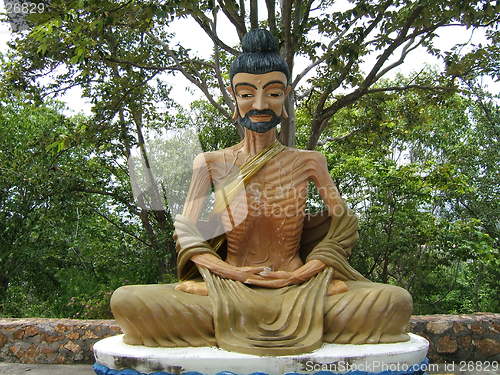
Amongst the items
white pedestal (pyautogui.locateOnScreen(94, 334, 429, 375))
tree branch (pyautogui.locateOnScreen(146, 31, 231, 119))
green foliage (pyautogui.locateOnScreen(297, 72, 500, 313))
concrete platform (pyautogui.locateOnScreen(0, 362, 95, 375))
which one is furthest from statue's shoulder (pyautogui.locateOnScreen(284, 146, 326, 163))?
green foliage (pyautogui.locateOnScreen(297, 72, 500, 313))

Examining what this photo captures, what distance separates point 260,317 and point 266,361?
1.16 feet

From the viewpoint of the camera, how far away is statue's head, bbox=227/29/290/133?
3.55 meters

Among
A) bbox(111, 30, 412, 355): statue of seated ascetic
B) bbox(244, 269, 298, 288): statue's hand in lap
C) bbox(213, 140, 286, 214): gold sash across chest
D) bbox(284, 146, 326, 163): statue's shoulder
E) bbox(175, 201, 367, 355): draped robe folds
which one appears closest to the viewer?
bbox(175, 201, 367, 355): draped robe folds

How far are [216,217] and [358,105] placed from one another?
539 cm

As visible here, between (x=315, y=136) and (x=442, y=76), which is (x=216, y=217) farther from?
→ (x=442, y=76)

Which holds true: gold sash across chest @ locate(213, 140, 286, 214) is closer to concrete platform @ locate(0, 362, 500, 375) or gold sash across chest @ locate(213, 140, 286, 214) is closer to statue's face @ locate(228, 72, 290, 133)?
statue's face @ locate(228, 72, 290, 133)

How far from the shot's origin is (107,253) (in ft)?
26.2

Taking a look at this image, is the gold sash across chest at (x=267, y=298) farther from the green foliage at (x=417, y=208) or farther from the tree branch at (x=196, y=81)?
the green foliage at (x=417, y=208)

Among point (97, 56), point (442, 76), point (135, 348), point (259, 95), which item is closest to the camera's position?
point (135, 348)

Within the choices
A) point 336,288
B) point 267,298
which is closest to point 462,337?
point 336,288

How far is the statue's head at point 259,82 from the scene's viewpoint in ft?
11.7

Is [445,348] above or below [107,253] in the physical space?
below

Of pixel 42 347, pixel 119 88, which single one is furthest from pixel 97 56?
pixel 42 347

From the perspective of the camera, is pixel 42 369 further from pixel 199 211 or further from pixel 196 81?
pixel 196 81
